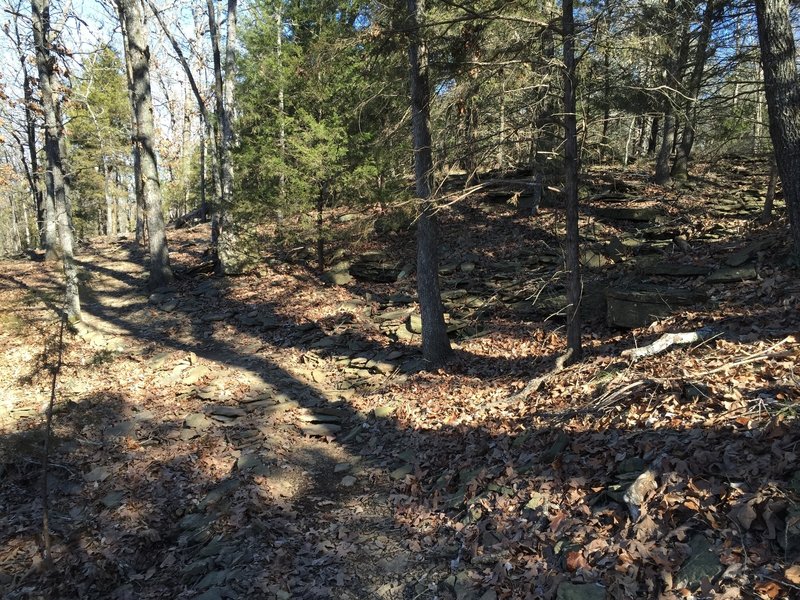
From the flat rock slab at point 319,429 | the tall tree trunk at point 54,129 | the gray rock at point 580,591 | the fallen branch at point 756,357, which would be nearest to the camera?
the gray rock at point 580,591

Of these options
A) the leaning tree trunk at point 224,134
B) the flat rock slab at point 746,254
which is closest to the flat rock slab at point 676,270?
the flat rock slab at point 746,254

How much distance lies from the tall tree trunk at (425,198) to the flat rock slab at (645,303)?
318cm

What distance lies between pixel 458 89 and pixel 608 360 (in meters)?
4.78

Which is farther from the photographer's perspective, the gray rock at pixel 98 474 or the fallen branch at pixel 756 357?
the gray rock at pixel 98 474

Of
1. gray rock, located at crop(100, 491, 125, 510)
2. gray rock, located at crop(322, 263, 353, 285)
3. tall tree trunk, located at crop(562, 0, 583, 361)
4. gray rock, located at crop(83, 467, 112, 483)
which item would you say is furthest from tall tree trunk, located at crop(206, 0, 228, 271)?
tall tree trunk, located at crop(562, 0, 583, 361)

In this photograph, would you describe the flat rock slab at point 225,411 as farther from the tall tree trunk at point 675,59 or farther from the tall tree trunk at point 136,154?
the tall tree trunk at point 136,154

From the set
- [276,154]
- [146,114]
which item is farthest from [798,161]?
[146,114]

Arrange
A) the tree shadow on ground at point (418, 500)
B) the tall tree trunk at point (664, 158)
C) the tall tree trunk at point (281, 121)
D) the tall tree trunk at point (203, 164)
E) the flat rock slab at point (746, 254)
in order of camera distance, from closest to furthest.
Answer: the tree shadow on ground at point (418, 500)
the flat rock slab at point (746, 254)
the tall tree trunk at point (281, 121)
the tall tree trunk at point (664, 158)
the tall tree trunk at point (203, 164)

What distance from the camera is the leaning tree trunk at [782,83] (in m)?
6.52

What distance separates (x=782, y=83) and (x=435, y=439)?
690cm

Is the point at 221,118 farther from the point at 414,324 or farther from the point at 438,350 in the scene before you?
the point at 438,350

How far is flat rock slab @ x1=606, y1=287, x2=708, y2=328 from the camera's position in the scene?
8250 millimetres

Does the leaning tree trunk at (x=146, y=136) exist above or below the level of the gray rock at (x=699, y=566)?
above

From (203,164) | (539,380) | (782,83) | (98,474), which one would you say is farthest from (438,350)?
(203,164)
